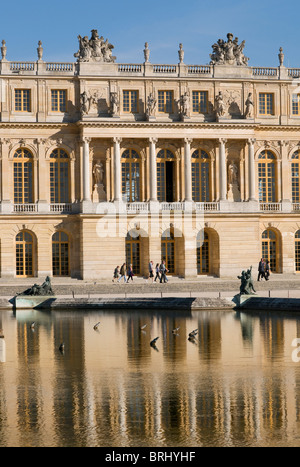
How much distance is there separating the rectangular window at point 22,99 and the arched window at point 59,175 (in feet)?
12.6

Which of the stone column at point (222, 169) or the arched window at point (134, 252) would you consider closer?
the arched window at point (134, 252)

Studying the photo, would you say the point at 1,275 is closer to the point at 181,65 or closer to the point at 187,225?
the point at 187,225

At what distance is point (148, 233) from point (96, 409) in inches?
1551

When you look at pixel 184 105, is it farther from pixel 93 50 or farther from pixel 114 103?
pixel 93 50

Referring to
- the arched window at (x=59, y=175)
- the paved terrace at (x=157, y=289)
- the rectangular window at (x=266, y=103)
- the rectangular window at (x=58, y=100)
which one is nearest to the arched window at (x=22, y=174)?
the arched window at (x=59, y=175)

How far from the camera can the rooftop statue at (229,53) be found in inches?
2266

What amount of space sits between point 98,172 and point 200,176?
301 inches

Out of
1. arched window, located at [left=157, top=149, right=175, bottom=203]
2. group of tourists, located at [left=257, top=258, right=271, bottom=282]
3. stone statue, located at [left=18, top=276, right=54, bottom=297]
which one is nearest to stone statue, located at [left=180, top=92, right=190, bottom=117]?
arched window, located at [left=157, top=149, right=175, bottom=203]

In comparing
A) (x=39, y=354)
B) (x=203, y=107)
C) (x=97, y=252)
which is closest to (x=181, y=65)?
→ (x=203, y=107)

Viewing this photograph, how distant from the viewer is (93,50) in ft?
183

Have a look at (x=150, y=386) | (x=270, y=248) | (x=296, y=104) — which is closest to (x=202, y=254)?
(x=270, y=248)

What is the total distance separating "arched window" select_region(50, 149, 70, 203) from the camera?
184ft

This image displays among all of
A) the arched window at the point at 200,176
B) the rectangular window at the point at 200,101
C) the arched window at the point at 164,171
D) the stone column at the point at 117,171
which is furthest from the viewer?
the arched window at the point at 200,176

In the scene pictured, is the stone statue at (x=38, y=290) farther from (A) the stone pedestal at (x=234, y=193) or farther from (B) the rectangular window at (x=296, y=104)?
Answer: (B) the rectangular window at (x=296, y=104)
